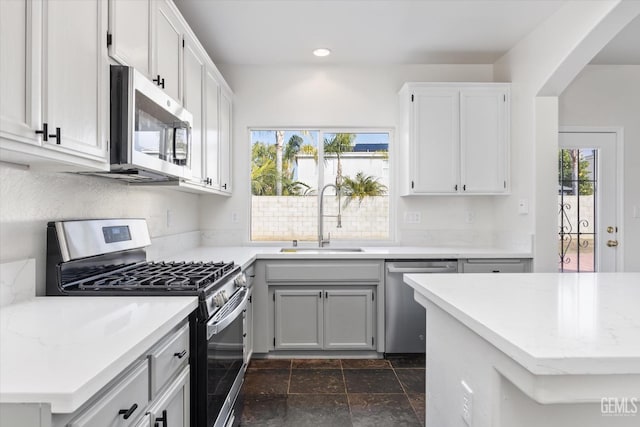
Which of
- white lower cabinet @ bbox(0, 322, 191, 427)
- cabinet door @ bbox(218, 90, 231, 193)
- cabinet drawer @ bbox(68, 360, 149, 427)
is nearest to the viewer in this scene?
white lower cabinet @ bbox(0, 322, 191, 427)

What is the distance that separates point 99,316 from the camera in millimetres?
1193

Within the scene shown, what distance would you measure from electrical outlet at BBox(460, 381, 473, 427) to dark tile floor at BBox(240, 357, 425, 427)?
46.7 inches

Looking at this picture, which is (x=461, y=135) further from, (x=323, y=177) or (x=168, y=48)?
(x=168, y=48)

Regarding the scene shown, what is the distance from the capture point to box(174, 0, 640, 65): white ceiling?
266cm

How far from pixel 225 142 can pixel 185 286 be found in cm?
209

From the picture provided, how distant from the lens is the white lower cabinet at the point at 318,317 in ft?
10.2

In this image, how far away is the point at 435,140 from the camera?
344 cm

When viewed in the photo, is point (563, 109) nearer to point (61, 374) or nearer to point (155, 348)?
point (155, 348)

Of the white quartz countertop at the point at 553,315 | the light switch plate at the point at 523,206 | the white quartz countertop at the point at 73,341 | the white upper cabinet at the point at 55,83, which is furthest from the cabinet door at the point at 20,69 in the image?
the light switch plate at the point at 523,206

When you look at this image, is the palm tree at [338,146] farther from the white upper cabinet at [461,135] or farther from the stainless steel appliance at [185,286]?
the stainless steel appliance at [185,286]

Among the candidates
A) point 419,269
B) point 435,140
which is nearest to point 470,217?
point 435,140

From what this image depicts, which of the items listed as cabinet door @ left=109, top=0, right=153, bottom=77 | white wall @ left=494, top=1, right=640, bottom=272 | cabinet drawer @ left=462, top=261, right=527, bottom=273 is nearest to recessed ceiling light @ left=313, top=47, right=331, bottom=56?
white wall @ left=494, top=1, right=640, bottom=272

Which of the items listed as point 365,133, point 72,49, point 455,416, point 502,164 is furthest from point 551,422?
point 365,133

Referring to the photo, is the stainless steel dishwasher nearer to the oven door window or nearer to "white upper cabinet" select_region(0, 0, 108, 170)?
the oven door window
